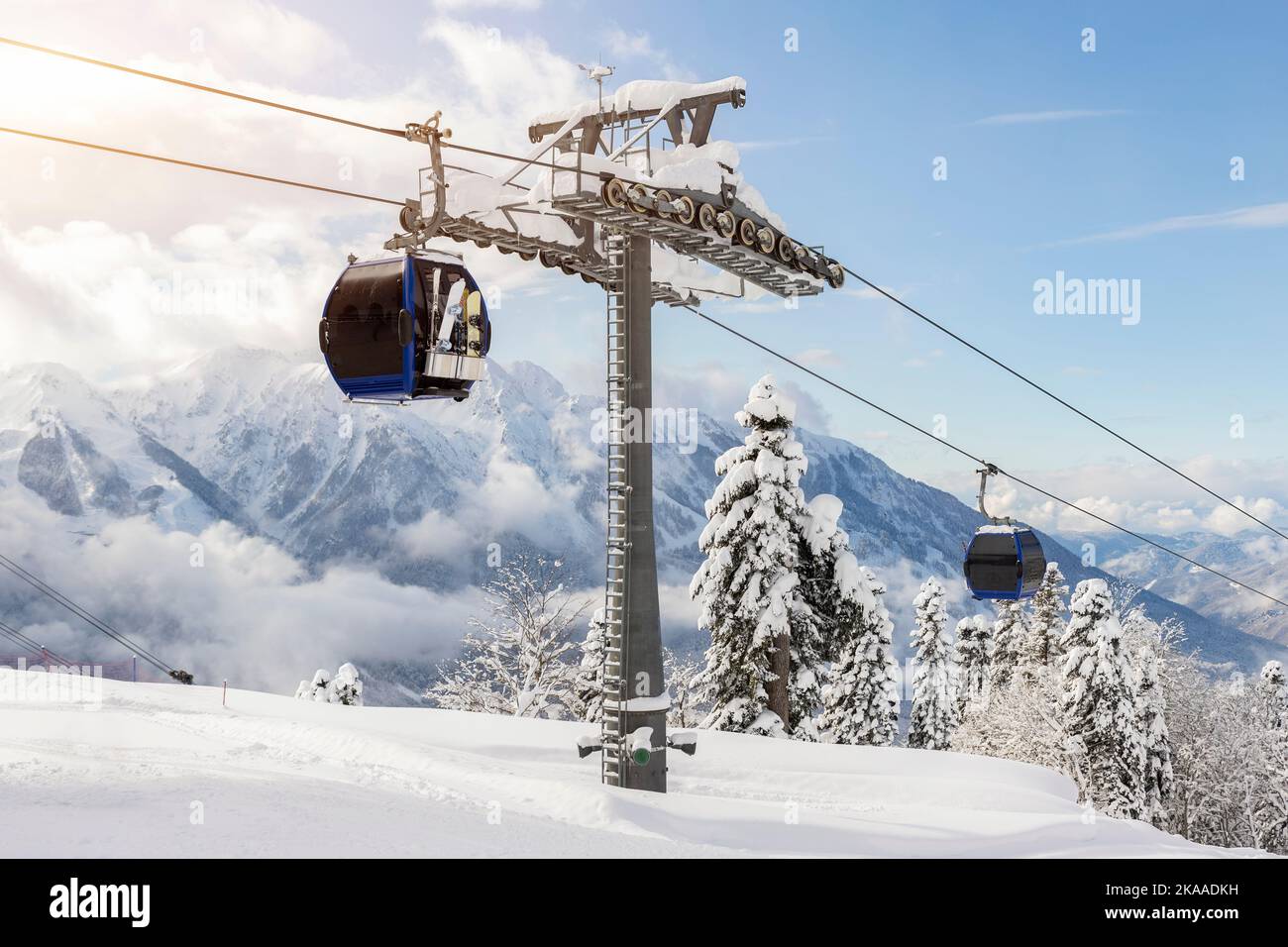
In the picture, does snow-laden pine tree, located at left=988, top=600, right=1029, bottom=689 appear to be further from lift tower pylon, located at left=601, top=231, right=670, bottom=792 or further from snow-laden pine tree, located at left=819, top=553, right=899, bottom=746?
lift tower pylon, located at left=601, top=231, right=670, bottom=792

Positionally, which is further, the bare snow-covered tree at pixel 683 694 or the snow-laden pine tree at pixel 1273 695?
the snow-laden pine tree at pixel 1273 695

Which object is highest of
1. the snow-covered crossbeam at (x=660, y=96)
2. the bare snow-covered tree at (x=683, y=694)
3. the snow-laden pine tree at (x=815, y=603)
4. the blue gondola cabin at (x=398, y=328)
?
the snow-covered crossbeam at (x=660, y=96)

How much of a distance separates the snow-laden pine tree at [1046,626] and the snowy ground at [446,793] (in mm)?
28236

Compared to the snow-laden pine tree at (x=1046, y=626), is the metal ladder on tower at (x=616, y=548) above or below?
above

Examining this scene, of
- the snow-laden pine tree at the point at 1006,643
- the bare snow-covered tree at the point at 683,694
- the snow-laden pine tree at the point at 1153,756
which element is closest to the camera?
the snow-laden pine tree at the point at 1153,756

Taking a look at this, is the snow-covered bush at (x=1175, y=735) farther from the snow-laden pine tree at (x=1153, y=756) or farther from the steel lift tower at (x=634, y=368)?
the steel lift tower at (x=634, y=368)

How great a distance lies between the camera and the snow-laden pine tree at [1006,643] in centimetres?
5488

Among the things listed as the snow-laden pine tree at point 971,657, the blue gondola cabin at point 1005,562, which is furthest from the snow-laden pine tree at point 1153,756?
the blue gondola cabin at point 1005,562

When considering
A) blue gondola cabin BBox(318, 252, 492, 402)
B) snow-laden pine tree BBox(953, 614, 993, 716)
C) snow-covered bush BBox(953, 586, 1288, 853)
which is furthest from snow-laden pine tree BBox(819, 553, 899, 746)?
blue gondola cabin BBox(318, 252, 492, 402)

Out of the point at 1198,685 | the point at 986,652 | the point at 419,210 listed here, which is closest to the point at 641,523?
the point at 419,210

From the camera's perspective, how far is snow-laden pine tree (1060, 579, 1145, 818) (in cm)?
3894
